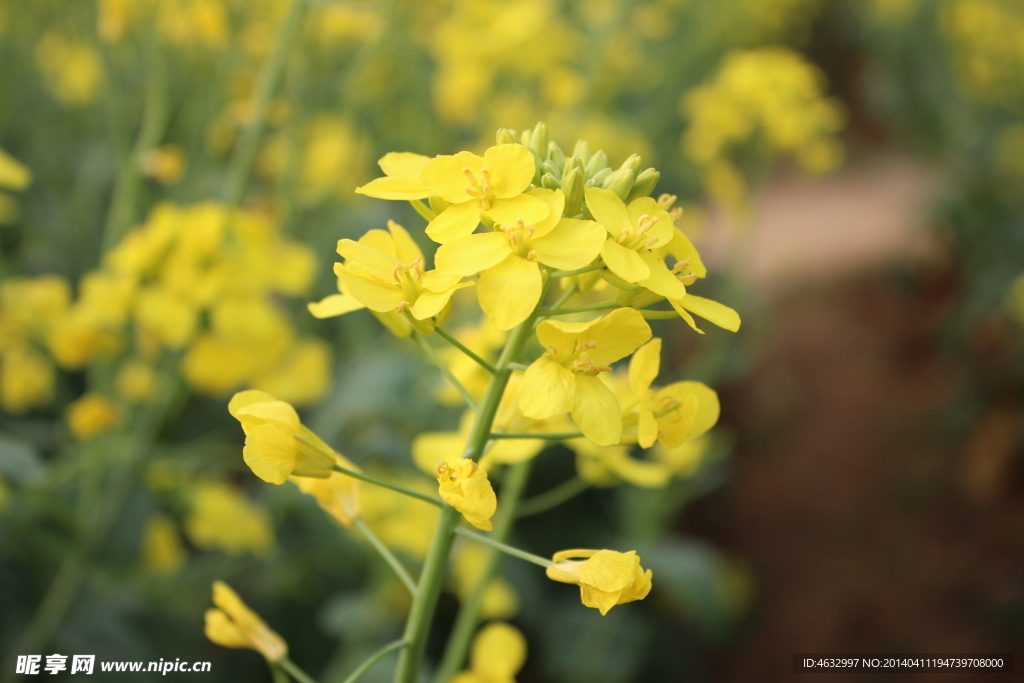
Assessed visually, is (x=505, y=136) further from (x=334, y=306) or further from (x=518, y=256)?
(x=334, y=306)

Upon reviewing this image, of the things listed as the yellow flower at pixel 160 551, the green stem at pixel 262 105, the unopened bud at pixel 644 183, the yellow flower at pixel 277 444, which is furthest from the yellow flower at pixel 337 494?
the yellow flower at pixel 160 551

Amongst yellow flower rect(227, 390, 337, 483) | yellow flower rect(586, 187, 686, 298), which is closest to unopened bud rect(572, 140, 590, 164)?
yellow flower rect(586, 187, 686, 298)

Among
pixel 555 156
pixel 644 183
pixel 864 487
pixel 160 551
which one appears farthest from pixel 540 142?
pixel 864 487

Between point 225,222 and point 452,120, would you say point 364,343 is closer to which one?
point 225,222

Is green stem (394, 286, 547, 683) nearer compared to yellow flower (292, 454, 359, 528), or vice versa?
green stem (394, 286, 547, 683)

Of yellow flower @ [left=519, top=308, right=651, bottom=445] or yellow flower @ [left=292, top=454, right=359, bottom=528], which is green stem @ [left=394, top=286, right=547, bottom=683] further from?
yellow flower @ [left=292, top=454, right=359, bottom=528]

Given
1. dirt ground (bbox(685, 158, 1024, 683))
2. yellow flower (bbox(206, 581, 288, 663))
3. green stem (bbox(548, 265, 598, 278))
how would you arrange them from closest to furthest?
green stem (bbox(548, 265, 598, 278))
yellow flower (bbox(206, 581, 288, 663))
dirt ground (bbox(685, 158, 1024, 683))
